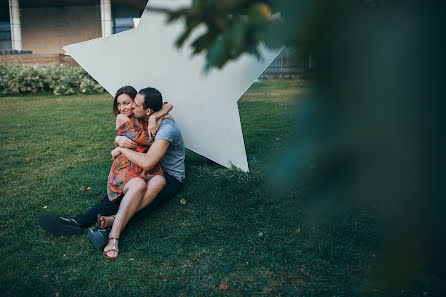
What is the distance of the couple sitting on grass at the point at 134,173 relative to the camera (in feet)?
10.5

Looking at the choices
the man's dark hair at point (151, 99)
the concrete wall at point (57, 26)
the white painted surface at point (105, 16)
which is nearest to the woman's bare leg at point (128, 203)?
the man's dark hair at point (151, 99)

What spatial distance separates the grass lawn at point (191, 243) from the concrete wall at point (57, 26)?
52.1ft

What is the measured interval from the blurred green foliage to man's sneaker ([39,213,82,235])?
293 centimetres

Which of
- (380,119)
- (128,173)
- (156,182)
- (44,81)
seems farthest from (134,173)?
(44,81)

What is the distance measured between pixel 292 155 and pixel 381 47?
0.29 meters

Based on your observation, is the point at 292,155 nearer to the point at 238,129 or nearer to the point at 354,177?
the point at 354,177

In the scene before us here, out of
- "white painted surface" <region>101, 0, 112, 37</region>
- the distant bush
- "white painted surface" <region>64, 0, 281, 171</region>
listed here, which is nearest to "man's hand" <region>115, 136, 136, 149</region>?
"white painted surface" <region>64, 0, 281, 171</region>

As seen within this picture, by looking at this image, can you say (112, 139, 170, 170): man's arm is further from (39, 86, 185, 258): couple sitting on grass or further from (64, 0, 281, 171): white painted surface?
(64, 0, 281, 171): white painted surface

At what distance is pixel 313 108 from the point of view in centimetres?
73

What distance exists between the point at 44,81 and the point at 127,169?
9891mm

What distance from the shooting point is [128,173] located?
11.4 ft

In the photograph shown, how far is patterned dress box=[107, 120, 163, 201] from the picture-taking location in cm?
346

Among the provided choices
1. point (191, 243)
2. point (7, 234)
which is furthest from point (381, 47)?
point (7, 234)

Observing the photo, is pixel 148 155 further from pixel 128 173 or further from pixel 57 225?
pixel 57 225
